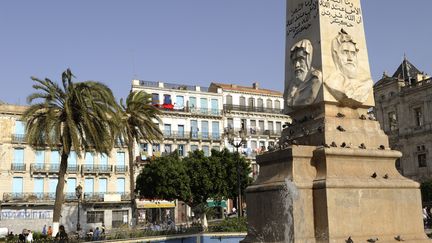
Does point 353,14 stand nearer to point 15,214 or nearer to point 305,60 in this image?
point 305,60

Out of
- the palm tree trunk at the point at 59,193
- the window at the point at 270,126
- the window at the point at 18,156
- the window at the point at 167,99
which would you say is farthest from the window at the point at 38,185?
the window at the point at 270,126

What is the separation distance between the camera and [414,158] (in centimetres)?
4962

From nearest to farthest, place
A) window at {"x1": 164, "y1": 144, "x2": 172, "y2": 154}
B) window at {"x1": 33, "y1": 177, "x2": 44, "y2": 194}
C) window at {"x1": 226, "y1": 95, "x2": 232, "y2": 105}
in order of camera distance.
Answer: window at {"x1": 33, "y1": 177, "x2": 44, "y2": 194}, window at {"x1": 164, "y1": 144, "x2": 172, "y2": 154}, window at {"x1": 226, "y1": 95, "x2": 232, "y2": 105}

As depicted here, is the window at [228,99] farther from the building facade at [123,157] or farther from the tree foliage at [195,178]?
the tree foliage at [195,178]

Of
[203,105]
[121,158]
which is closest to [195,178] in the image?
[121,158]

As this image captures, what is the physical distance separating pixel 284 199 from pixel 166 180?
105 ft

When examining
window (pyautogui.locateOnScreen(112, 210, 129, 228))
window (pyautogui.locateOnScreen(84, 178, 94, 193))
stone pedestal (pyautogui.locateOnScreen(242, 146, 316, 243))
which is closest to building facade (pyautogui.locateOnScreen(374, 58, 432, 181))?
window (pyautogui.locateOnScreen(112, 210, 129, 228))

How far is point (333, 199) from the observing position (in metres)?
8.81

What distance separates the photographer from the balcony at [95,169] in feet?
170

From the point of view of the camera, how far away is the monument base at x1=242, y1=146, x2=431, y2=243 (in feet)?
28.9

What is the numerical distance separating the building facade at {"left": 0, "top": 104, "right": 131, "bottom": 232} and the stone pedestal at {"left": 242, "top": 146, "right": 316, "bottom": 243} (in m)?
40.4

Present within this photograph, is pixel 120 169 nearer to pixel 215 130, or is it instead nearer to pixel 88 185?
pixel 88 185

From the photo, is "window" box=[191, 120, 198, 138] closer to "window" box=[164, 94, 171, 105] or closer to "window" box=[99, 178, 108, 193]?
"window" box=[164, 94, 171, 105]

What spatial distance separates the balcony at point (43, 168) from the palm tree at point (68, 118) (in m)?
26.7
